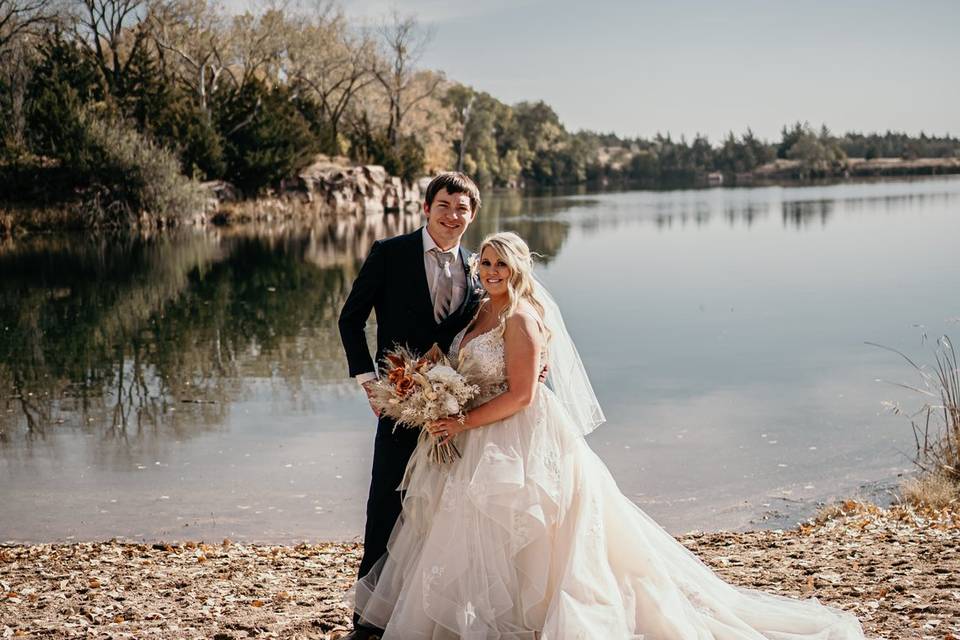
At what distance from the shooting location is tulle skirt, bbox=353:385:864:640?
405 centimetres

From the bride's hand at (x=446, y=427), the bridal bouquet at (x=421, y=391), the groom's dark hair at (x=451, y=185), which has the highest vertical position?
the groom's dark hair at (x=451, y=185)

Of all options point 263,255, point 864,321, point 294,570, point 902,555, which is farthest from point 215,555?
point 263,255

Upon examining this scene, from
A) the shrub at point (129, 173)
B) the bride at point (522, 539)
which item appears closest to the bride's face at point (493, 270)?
the bride at point (522, 539)

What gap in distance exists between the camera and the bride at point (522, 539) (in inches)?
160

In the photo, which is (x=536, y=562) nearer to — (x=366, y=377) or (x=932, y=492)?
(x=366, y=377)

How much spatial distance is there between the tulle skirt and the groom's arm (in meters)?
0.55

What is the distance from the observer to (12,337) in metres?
16.1

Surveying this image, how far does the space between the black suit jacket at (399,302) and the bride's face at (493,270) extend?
0.45m

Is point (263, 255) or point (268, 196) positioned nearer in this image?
point (263, 255)

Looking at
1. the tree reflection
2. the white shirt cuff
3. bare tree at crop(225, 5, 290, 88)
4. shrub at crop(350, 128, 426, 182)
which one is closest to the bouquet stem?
the white shirt cuff

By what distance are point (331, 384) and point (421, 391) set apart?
8.82 m

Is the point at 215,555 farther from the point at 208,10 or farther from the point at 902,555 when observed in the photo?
the point at 208,10

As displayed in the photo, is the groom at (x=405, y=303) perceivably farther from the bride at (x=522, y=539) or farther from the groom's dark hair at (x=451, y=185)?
the bride at (x=522, y=539)

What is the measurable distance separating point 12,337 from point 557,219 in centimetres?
3400
